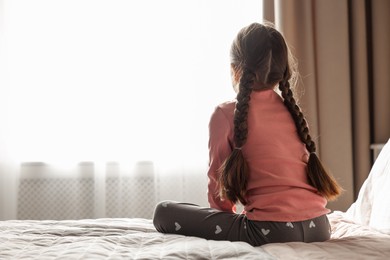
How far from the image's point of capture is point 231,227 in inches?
59.5

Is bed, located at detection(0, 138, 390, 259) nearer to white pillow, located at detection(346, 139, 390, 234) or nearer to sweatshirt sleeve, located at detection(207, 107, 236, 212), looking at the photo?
white pillow, located at detection(346, 139, 390, 234)

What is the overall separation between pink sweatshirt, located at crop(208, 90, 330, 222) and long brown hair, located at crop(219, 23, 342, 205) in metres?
0.02

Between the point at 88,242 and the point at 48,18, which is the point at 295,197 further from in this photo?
the point at 48,18

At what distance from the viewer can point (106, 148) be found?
3.14 meters

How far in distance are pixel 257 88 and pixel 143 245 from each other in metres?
0.58

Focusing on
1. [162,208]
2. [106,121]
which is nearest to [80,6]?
[106,121]

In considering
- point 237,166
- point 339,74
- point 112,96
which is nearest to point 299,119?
point 237,166

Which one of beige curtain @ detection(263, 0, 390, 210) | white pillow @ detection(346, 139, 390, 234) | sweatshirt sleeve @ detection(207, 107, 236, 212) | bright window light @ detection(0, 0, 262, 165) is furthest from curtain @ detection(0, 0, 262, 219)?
sweatshirt sleeve @ detection(207, 107, 236, 212)

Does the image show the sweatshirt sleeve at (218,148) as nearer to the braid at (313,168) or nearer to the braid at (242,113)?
the braid at (242,113)

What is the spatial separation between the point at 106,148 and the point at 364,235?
190cm

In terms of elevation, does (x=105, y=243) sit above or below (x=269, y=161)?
below

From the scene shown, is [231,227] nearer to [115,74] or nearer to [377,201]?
[377,201]

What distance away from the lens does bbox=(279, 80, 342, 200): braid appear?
155 cm

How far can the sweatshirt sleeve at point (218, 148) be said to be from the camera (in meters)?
1.60
